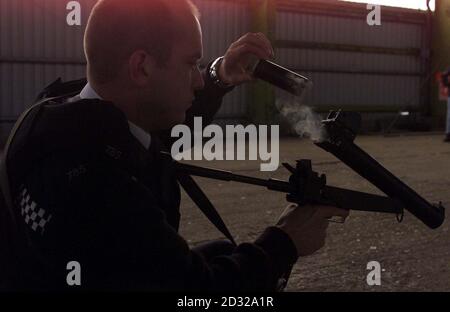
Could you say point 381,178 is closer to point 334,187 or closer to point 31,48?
point 334,187

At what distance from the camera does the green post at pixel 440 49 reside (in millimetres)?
17594

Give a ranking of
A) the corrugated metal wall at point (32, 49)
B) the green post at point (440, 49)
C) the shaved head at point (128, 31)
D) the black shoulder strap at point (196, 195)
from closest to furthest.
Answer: the shaved head at point (128, 31) < the black shoulder strap at point (196, 195) < the corrugated metal wall at point (32, 49) < the green post at point (440, 49)

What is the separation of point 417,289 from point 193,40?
99.1 inches

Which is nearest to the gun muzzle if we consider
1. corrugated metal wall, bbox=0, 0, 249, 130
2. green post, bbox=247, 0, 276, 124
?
corrugated metal wall, bbox=0, 0, 249, 130

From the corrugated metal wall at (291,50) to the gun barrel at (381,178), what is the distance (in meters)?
11.4

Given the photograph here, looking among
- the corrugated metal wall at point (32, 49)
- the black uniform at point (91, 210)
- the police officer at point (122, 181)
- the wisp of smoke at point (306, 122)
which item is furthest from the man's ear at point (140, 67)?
A: the corrugated metal wall at point (32, 49)

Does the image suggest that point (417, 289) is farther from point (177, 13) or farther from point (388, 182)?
point (177, 13)

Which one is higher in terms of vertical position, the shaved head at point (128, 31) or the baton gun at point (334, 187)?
the shaved head at point (128, 31)

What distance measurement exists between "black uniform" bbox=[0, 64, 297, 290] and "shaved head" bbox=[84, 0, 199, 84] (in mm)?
135

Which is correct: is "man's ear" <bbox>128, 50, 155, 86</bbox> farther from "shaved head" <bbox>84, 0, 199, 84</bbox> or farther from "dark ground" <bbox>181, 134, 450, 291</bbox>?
"dark ground" <bbox>181, 134, 450, 291</bbox>

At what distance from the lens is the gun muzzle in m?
1.53

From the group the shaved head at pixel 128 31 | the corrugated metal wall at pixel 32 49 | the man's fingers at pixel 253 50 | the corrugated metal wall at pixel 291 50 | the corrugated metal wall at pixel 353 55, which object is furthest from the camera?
the corrugated metal wall at pixel 353 55

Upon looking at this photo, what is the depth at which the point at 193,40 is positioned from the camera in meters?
1.37

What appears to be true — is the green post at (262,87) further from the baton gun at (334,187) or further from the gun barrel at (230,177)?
the gun barrel at (230,177)
